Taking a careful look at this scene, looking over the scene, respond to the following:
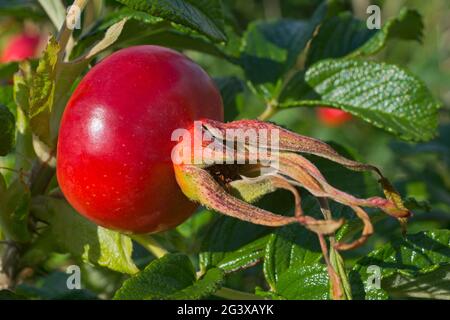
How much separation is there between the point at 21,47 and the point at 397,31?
2.50 metres

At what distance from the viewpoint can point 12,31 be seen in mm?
4332

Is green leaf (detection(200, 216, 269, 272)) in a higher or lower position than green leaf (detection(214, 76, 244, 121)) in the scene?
lower

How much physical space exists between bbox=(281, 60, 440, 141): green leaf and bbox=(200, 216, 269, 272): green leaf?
0.32 m

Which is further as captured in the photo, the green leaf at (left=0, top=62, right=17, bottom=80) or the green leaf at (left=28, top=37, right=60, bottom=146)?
the green leaf at (left=0, top=62, right=17, bottom=80)

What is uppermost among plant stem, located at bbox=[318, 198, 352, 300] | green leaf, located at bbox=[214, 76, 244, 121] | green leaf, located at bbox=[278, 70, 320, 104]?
plant stem, located at bbox=[318, 198, 352, 300]

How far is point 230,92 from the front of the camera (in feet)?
5.85

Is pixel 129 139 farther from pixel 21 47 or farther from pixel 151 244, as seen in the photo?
pixel 21 47

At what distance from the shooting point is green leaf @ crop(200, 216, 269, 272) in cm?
138

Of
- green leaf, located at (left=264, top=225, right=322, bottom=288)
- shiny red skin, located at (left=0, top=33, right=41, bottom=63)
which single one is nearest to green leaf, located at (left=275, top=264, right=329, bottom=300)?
green leaf, located at (left=264, top=225, right=322, bottom=288)

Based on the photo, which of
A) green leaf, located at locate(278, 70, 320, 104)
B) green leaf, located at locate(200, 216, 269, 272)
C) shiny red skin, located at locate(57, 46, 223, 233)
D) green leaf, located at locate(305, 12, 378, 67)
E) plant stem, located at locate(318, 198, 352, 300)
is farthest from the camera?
green leaf, located at locate(305, 12, 378, 67)

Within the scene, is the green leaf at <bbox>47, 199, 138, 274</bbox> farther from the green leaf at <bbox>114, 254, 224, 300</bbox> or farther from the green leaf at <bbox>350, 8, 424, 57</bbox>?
the green leaf at <bbox>350, 8, 424, 57</bbox>

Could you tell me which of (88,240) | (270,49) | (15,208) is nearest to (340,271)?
(88,240)

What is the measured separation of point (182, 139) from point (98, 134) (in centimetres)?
13
